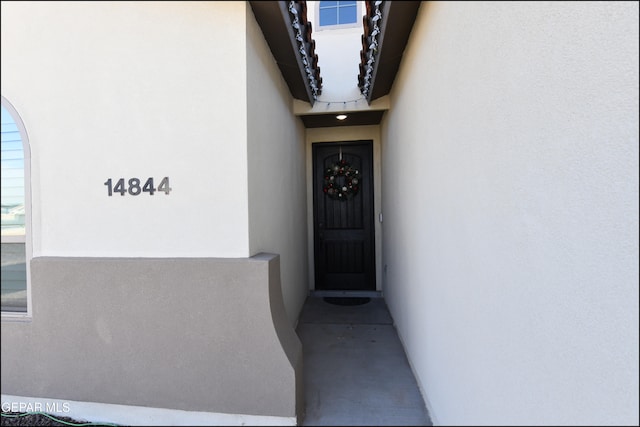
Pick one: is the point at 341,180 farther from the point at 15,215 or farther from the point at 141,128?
the point at 15,215

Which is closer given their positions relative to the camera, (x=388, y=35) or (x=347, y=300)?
(x=388, y=35)

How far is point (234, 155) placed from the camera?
175cm

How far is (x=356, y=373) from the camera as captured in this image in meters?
2.25

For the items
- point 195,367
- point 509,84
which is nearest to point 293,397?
point 195,367

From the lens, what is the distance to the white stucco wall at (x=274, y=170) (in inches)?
73.0

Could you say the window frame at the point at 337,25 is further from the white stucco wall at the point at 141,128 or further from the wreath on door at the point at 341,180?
the white stucco wall at the point at 141,128

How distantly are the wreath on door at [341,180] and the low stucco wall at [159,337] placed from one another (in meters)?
2.49

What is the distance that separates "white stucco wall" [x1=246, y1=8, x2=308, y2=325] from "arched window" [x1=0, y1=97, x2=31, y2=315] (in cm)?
139

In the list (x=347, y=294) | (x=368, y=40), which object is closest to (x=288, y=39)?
(x=368, y=40)

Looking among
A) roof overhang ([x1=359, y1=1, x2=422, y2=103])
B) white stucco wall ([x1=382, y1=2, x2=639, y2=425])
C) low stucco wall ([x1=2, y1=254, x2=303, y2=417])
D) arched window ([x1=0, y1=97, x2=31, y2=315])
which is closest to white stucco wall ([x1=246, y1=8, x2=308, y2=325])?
low stucco wall ([x1=2, y1=254, x2=303, y2=417])

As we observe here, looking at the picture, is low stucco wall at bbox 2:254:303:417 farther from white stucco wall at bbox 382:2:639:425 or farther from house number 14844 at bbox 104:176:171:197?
white stucco wall at bbox 382:2:639:425

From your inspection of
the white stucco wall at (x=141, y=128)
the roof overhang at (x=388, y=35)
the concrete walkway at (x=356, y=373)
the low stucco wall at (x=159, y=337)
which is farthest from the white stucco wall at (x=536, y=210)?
the white stucco wall at (x=141, y=128)

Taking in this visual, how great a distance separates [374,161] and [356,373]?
2.76m

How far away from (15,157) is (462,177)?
8.27 feet
